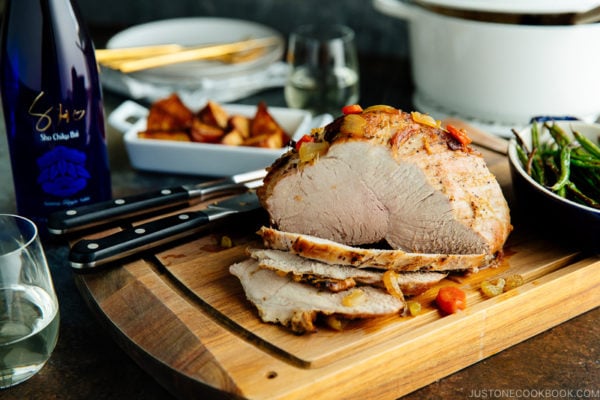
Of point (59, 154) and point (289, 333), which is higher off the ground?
point (59, 154)

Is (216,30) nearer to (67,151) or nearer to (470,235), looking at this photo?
(67,151)

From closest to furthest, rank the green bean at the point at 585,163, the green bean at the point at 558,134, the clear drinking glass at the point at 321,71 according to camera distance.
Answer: the green bean at the point at 585,163 → the green bean at the point at 558,134 → the clear drinking glass at the point at 321,71

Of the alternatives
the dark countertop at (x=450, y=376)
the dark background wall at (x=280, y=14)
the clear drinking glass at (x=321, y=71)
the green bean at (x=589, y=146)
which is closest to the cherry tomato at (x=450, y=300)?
the dark countertop at (x=450, y=376)

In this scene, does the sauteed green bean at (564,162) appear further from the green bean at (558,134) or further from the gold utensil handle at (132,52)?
the gold utensil handle at (132,52)

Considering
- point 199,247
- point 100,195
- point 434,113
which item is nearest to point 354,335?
point 199,247

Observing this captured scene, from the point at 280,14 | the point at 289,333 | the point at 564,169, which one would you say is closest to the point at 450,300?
the point at 289,333

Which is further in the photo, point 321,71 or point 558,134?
point 321,71

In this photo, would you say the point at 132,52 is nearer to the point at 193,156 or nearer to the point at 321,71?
the point at 321,71
